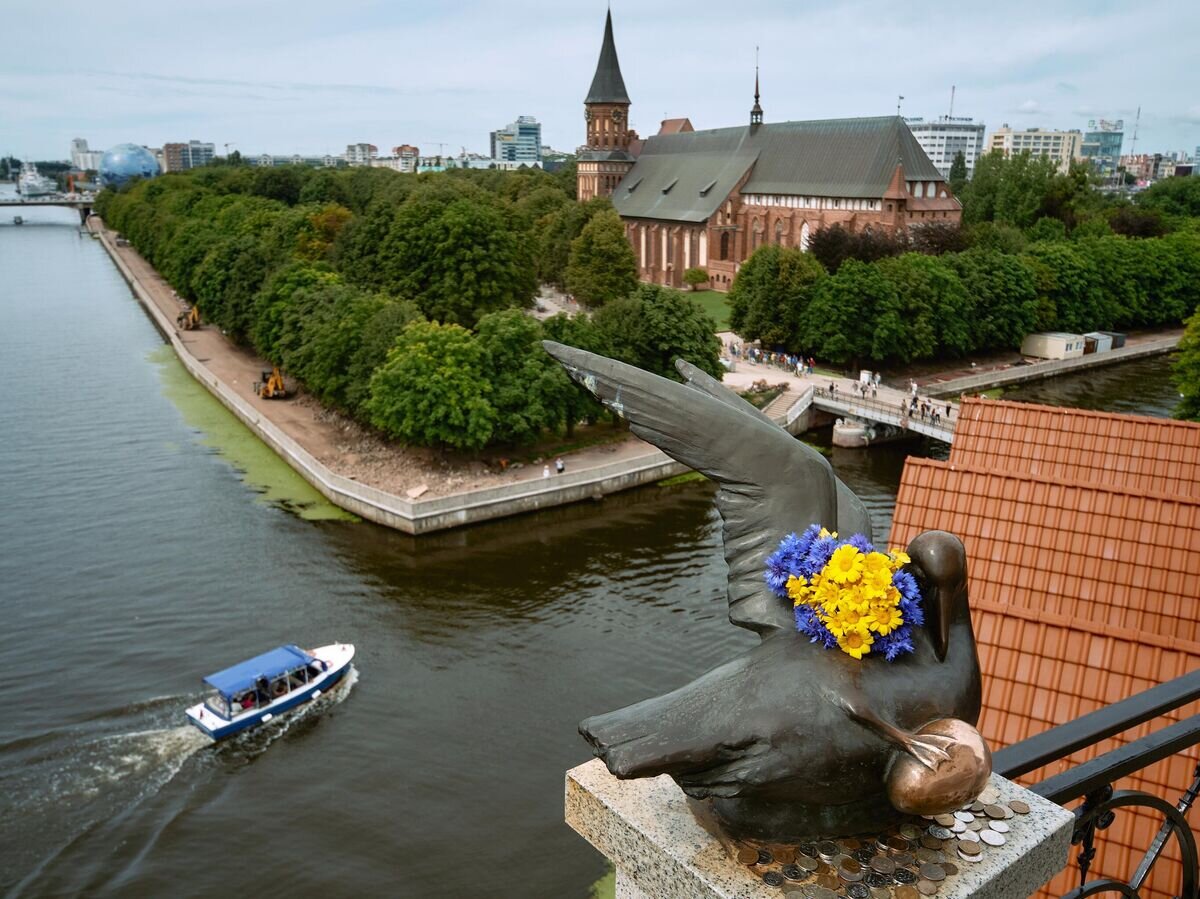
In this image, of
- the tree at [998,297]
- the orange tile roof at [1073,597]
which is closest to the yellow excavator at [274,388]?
the orange tile roof at [1073,597]

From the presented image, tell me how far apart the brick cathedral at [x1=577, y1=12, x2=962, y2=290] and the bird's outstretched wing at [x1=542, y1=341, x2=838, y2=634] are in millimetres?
74118

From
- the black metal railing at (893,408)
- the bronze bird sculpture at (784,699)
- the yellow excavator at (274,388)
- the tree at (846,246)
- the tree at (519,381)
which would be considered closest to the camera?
the bronze bird sculpture at (784,699)

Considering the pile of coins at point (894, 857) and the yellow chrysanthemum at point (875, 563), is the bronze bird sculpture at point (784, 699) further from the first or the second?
the yellow chrysanthemum at point (875, 563)

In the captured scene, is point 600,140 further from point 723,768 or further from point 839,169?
point 723,768

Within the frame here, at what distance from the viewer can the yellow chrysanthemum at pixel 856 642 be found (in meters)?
3.79

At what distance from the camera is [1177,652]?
436 inches

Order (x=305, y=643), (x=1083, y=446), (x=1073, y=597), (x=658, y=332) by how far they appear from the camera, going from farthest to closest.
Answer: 1. (x=658, y=332)
2. (x=305, y=643)
3. (x=1083, y=446)
4. (x=1073, y=597)

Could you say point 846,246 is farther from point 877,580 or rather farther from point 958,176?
point 958,176

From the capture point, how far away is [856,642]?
12.5ft

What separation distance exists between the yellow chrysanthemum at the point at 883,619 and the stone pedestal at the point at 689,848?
0.72 metres

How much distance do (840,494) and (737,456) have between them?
29.2 inches

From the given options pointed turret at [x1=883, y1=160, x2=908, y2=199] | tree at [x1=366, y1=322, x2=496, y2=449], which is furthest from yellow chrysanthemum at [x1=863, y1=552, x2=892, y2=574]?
pointed turret at [x1=883, y1=160, x2=908, y2=199]

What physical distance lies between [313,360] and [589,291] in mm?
28062

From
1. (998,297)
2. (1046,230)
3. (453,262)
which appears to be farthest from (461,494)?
(1046,230)
